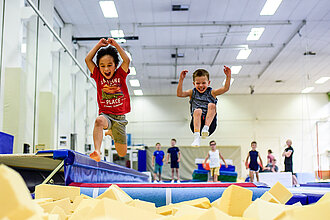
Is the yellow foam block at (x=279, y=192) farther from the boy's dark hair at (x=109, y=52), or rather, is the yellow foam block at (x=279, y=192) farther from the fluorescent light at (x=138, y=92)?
the fluorescent light at (x=138, y=92)

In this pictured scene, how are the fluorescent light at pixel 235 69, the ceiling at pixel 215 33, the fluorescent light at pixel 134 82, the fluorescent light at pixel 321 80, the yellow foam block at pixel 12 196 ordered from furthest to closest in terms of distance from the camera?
1. the fluorescent light at pixel 321 80
2. the fluorescent light at pixel 134 82
3. the fluorescent light at pixel 235 69
4. the ceiling at pixel 215 33
5. the yellow foam block at pixel 12 196

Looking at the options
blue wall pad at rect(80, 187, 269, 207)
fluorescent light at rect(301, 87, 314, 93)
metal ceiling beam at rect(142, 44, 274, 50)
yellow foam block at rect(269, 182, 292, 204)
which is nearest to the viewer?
yellow foam block at rect(269, 182, 292, 204)

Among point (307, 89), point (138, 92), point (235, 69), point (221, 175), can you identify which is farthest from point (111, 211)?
point (307, 89)

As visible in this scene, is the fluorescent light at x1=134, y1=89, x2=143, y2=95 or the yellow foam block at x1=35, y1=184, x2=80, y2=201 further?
the fluorescent light at x1=134, y1=89, x2=143, y2=95

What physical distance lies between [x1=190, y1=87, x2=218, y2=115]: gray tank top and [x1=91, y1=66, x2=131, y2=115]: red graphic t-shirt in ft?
2.10

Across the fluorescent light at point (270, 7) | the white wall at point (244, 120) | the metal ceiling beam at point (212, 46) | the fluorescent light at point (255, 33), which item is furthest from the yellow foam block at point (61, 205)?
the white wall at point (244, 120)

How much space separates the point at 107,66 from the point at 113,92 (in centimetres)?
17

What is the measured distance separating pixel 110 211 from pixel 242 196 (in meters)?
0.33

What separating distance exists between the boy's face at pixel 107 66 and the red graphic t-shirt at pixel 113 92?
30mm

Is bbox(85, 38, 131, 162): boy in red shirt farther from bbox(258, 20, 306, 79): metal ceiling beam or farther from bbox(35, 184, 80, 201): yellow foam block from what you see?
bbox(258, 20, 306, 79): metal ceiling beam

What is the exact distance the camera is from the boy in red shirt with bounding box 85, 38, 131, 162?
234 centimetres

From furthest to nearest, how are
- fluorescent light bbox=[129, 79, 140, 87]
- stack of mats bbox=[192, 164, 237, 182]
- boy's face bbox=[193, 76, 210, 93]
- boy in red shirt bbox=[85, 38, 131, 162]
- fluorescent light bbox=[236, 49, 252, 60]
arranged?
fluorescent light bbox=[129, 79, 140, 87], fluorescent light bbox=[236, 49, 252, 60], stack of mats bbox=[192, 164, 237, 182], boy's face bbox=[193, 76, 210, 93], boy in red shirt bbox=[85, 38, 131, 162]

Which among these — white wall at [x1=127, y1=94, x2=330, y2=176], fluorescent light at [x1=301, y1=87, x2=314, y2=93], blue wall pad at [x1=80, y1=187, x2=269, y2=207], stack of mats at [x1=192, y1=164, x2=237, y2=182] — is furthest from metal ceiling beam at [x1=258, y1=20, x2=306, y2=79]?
blue wall pad at [x1=80, y1=187, x2=269, y2=207]

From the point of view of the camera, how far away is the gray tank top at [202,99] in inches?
110
